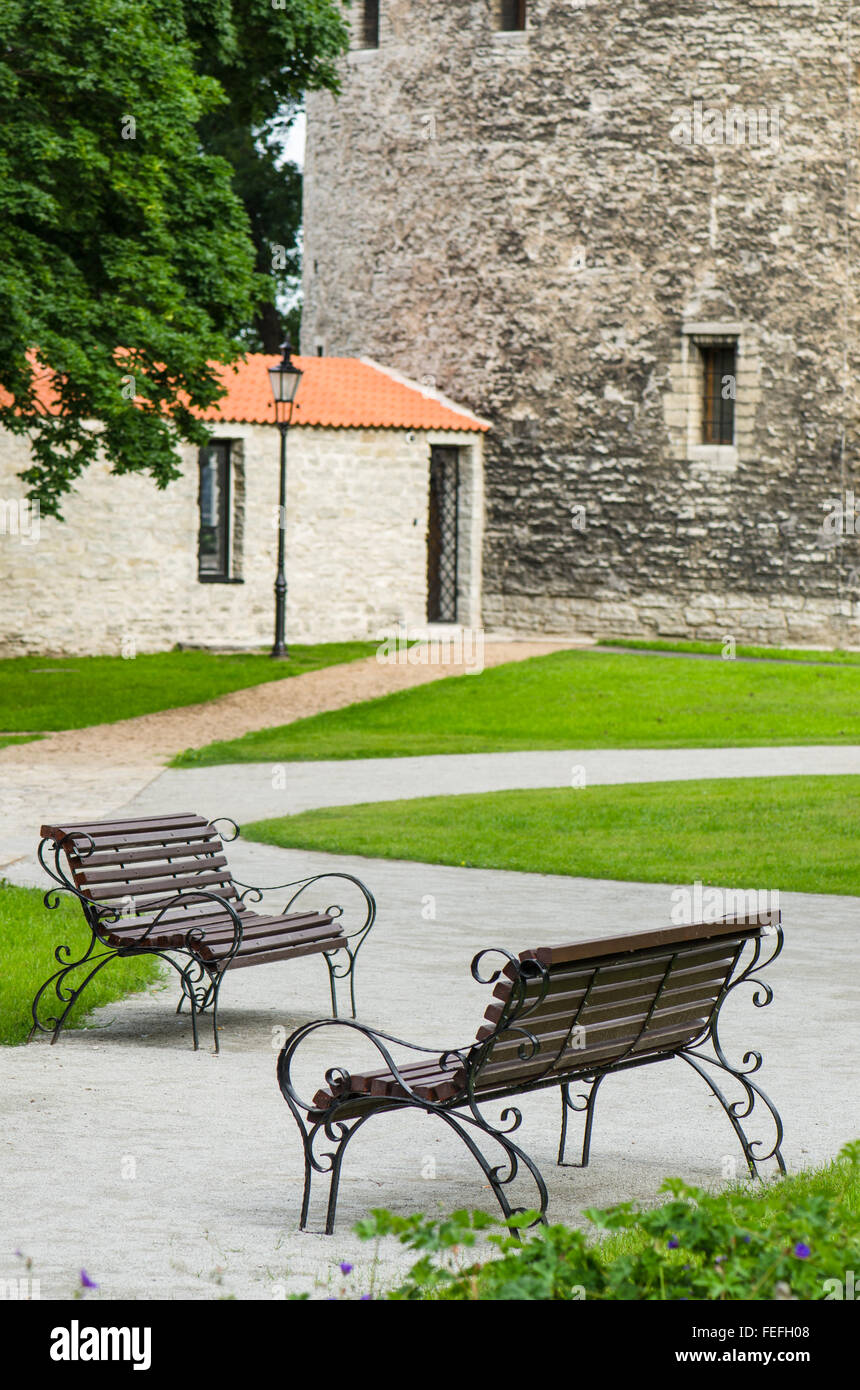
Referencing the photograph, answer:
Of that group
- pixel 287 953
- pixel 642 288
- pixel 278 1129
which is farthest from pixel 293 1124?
pixel 642 288

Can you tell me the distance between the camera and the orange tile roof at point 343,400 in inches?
1080

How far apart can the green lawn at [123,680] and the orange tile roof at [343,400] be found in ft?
11.5

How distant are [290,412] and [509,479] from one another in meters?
5.75

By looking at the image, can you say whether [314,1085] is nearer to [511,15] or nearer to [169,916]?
[169,916]

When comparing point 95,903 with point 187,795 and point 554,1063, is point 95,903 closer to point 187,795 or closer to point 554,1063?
point 554,1063

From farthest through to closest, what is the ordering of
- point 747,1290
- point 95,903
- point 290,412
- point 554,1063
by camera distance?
point 290,412
point 95,903
point 554,1063
point 747,1290

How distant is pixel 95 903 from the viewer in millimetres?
7547

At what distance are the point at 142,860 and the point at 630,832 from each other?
5.71 meters

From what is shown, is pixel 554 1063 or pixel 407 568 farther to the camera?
pixel 407 568

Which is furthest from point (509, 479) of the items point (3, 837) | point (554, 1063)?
point (554, 1063)

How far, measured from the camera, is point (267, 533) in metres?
27.5

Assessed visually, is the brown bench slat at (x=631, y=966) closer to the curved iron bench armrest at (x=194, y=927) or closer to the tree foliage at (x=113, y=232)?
the curved iron bench armrest at (x=194, y=927)

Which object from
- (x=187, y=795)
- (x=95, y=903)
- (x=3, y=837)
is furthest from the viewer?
(x=187, y=795)

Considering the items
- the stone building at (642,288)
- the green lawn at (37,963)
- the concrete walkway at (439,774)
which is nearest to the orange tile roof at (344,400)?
the stone building at (642,288)
